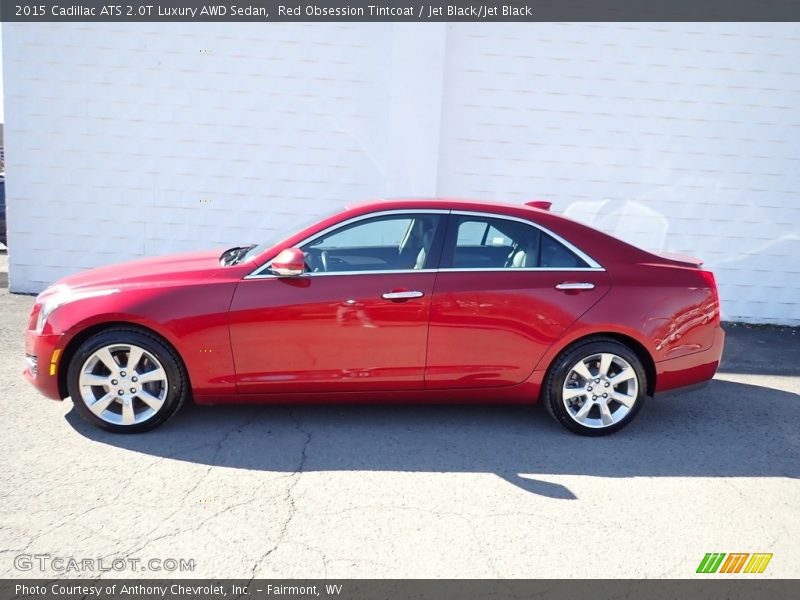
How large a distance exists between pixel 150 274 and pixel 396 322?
1.67m

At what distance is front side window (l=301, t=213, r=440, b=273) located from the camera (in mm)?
4570

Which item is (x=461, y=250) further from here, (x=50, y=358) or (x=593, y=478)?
(x=50, y=358)

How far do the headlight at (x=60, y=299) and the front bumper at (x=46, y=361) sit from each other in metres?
0.09

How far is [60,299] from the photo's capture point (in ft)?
14.5

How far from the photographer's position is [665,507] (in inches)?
149

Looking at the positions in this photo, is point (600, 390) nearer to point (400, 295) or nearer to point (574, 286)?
point (574, 286)

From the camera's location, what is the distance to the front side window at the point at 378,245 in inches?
180

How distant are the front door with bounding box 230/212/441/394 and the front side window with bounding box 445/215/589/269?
0.87 feet
